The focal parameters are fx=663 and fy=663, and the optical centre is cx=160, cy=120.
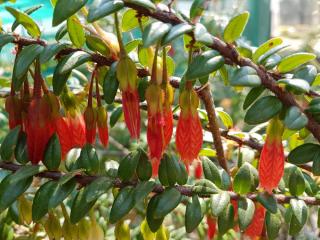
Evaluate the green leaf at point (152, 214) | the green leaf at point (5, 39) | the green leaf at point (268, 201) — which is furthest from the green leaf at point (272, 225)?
the green leaf at point (5, 39)

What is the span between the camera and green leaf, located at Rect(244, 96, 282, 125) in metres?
0.64

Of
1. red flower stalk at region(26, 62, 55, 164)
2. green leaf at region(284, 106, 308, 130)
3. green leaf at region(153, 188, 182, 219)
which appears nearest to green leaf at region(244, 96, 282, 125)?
green leaf at region(284, 106, 308, 130)

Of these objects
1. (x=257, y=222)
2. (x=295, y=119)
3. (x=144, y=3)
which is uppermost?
(x=144, y=3)

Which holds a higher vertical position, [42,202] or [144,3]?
[144,3]

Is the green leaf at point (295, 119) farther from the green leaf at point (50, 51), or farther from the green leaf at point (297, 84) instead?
the green leaf at point (50, 51)

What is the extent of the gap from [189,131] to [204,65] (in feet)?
0.37

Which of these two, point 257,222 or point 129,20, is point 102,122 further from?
point 257,222

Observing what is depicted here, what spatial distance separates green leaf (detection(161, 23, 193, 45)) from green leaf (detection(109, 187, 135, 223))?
0.17 meters

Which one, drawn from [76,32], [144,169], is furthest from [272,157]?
[76,32]

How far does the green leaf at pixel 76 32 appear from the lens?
69 cm

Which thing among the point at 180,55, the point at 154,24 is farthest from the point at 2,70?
the point at 154,24

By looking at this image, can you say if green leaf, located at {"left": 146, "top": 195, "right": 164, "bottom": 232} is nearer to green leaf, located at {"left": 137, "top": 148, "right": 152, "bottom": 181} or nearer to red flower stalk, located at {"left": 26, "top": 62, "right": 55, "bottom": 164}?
green leaf, located at {"left": 137, "top": 148, "right": 152, "bottom": 181}

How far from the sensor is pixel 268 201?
0.74m

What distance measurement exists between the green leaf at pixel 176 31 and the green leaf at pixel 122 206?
0.17 metres
